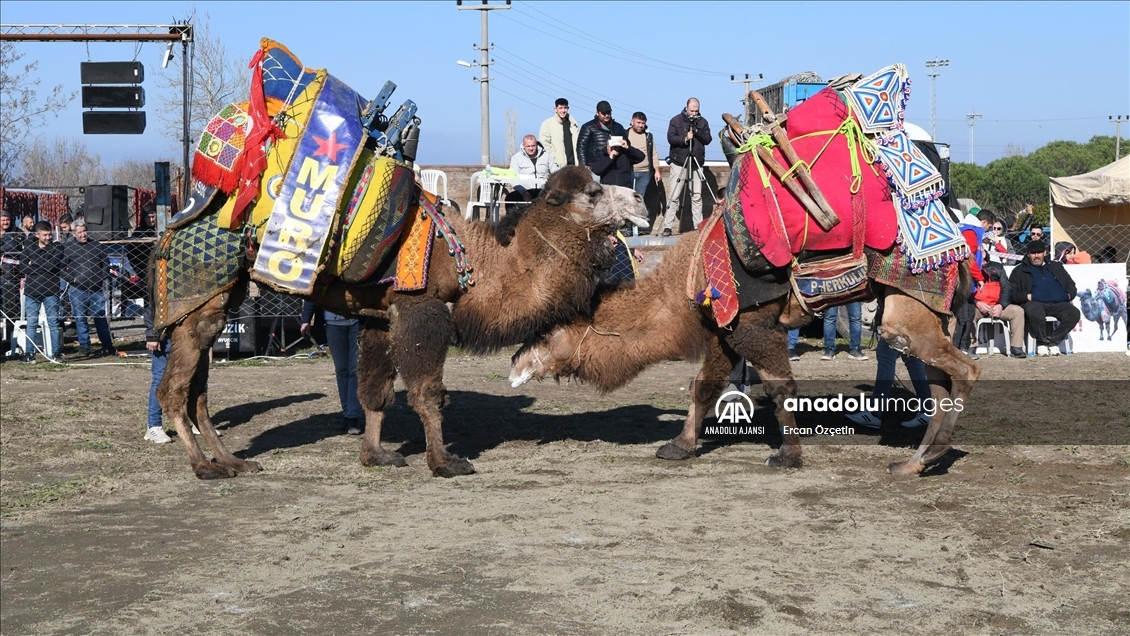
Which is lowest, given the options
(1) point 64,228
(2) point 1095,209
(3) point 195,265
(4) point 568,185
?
(3) point 195,265

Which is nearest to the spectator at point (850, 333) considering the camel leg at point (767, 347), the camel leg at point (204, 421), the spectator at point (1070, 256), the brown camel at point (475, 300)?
the spectator at point (1070, 256)

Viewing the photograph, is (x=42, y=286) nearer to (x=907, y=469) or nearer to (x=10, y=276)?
(x=10, y=276)

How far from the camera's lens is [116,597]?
5.59 meters

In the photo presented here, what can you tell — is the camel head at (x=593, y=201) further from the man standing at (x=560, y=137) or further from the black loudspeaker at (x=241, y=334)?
the black loudspeaker at (x=241, y=334)

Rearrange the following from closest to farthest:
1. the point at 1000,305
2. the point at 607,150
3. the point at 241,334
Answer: the point at 607,150 → the point at 241,334 → the point at 1000,305

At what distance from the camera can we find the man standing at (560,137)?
1505 centimetres

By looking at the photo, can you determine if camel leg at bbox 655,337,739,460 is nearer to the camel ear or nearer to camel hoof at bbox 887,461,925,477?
camel hoof at bbox 887,461,925,477

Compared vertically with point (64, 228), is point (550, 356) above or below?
below

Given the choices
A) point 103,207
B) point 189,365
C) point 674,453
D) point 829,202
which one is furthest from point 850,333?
point 103,207

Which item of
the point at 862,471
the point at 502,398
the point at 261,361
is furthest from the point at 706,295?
the point at 261,361

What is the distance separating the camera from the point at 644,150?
15.4 metres

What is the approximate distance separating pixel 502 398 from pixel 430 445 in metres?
3.38

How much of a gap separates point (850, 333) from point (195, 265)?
29.2 ft

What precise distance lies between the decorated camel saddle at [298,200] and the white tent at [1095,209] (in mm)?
14650
